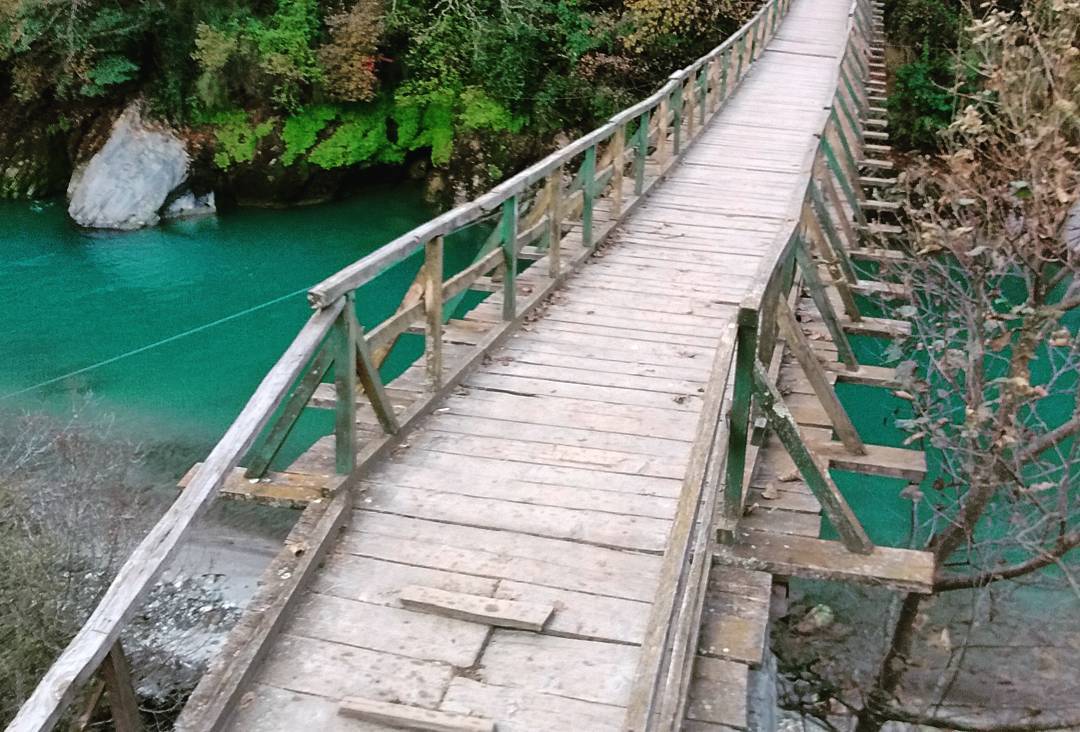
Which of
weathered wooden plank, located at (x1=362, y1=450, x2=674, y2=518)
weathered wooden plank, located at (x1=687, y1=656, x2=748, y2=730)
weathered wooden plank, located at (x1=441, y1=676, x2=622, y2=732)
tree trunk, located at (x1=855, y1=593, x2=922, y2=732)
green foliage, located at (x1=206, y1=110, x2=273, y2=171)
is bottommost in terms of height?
tree trunk, located at (x1=855, y1=593, x2=922, y2=732)

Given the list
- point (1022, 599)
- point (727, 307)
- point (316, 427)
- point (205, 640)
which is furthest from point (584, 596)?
point (316, 427)

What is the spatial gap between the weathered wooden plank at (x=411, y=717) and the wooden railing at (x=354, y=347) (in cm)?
71

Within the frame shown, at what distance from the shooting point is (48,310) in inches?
695

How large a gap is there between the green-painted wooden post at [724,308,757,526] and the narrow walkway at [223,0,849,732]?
28 centimetres

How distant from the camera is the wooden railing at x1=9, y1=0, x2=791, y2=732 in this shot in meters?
2.51

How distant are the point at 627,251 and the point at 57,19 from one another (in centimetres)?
1833

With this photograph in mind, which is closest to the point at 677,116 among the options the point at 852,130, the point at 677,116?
the point at 677,116

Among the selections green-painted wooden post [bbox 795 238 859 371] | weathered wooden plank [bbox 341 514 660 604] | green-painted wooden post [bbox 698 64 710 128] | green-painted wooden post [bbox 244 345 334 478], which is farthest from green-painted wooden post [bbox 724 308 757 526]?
green-painted wooden post [bbox 698 64 710 128]

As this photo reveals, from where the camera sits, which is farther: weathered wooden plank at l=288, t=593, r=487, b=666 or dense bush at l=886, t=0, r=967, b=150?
dense bush at l=886, t=0, r=967, b=150

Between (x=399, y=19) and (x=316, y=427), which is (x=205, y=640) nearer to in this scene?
(x=316, y=427)

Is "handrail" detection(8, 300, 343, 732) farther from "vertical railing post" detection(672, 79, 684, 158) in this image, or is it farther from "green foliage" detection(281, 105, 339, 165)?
"green foliage" detection(281, 105, 339, 165)

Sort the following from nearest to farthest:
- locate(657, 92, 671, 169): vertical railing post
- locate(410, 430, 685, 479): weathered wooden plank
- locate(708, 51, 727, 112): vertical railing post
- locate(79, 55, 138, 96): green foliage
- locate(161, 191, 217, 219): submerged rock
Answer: locate(410, 430, 685, 479): weathered wooden plank, locate(657, 92, 671, 169): vertical railing post, locate(708, 51, 727, 112): vertical railing post, locate(79, 55, 138, 96): green foliage, locate(161, 191, 217, 219): submerged rock

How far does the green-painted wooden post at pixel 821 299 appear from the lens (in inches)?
232

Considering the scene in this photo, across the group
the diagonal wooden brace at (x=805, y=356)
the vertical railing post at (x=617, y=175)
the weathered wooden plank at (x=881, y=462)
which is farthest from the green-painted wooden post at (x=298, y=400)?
the vertical railing post at (x=617, y=175)
